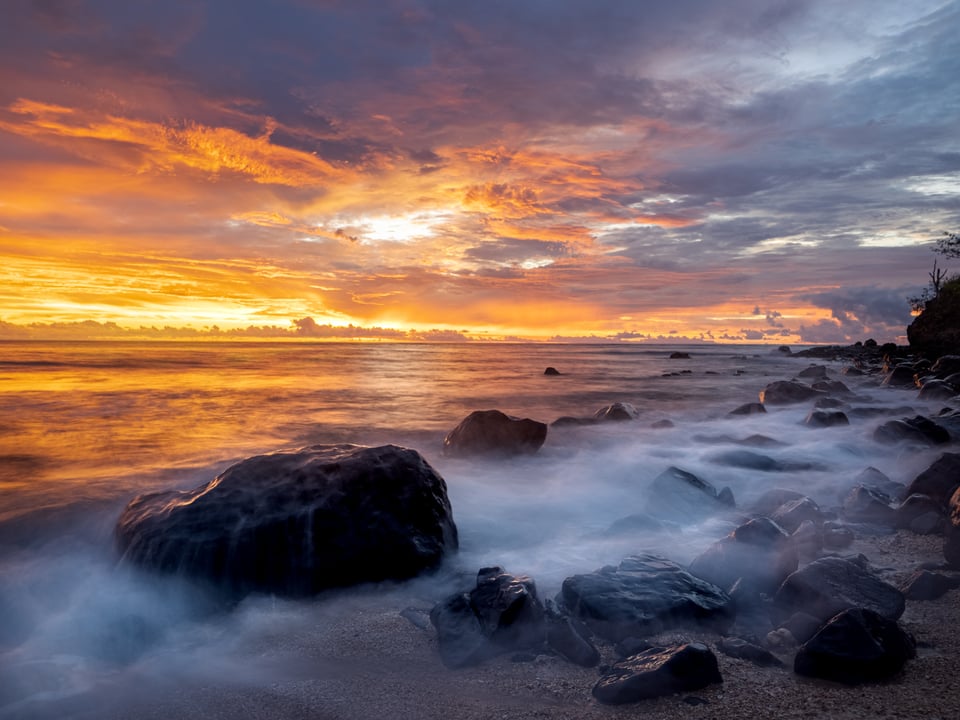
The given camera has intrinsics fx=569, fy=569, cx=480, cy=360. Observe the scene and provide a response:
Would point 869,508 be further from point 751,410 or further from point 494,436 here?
point 751,410

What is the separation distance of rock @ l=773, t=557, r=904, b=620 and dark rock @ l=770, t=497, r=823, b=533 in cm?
162

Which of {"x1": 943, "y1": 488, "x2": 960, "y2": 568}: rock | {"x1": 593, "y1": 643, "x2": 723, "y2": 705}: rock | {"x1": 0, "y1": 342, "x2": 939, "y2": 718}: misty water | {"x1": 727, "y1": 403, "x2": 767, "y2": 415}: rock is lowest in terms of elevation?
{"x1": 0, "y1": 342, "x2": 939, "y2": 718}: misty water

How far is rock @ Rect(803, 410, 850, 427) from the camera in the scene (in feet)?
38.5

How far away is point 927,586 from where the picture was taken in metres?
3.92

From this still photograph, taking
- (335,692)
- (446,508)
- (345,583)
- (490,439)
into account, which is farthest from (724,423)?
(335,692)

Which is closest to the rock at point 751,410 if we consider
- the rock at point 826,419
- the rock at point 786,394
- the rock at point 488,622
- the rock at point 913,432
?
the rock at point 786,394

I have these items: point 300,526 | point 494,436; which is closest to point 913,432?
point 494,436

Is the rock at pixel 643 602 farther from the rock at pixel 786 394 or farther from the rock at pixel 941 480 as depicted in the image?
the rock at pixel 786 394

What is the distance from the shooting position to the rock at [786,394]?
626 inches

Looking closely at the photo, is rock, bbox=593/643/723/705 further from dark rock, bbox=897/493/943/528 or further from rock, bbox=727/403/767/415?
rock, bbox=727/403/767/415

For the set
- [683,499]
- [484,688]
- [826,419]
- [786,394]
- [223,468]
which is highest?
[786,394]

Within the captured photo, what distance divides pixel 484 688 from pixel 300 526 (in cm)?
210

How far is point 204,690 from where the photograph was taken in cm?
323

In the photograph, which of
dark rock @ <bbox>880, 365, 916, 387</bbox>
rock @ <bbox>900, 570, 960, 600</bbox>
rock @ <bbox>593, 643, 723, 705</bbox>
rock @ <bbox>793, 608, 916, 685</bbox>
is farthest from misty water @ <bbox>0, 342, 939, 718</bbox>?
dark rock @ <bbox>880, 365, 916, 387</bbox>
